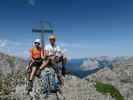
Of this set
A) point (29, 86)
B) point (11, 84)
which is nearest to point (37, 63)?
point (29, 86)

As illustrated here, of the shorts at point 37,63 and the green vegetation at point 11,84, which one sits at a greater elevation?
the shorts at point 37,63

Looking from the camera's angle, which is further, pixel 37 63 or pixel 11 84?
pixel 11 84

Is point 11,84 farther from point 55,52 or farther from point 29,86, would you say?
point 55,52

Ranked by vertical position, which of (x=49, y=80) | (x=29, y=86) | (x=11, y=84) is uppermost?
(x=49, y=80)

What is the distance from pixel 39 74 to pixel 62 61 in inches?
104

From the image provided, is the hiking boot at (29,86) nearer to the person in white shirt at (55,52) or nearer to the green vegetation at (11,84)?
the person in white shirt at (55,52)

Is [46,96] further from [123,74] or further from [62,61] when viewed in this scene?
[123,74]

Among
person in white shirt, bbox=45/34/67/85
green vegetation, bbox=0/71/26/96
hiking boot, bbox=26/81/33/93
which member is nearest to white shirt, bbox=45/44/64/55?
person in white shirt, bbox=45/34/67/85

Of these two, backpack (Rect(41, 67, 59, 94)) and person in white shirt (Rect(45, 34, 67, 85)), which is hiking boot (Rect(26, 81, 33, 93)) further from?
person in white shirt (Rect(45, 34, 67, 85))

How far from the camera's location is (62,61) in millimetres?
20141

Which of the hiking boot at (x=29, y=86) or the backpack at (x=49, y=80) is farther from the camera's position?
the hiking boot at (x=29, y=86)

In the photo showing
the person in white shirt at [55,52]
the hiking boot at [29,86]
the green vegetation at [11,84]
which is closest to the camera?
the person in white shirt at [55,52]

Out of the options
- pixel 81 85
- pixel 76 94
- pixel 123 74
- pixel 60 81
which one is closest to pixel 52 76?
pixel 60 81

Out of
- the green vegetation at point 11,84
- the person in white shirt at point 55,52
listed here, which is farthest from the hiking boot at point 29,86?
the green vegetation at point 11,84
